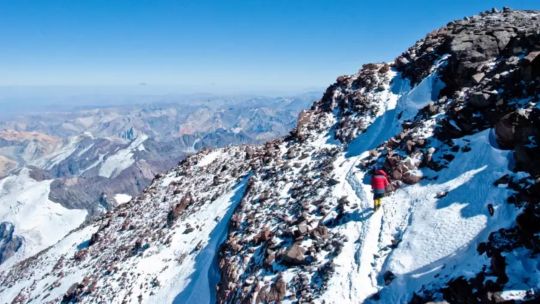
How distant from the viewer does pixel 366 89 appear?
36812 mm

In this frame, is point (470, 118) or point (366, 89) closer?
point (470, 118)

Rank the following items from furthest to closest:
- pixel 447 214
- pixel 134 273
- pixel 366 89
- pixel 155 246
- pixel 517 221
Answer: pixel 366 89
pixel 155 246
pixel 134 273
pixel 447 214
pixel 517 221

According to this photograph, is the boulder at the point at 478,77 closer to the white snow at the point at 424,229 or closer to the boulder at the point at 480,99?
the boulder at the point at 480,99

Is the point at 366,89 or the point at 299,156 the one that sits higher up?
the point at 366,89

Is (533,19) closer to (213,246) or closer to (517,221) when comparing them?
(517,221)

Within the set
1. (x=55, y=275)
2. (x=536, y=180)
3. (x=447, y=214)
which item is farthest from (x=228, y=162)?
(x=536, y=180)

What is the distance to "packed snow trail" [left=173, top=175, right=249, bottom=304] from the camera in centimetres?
2491

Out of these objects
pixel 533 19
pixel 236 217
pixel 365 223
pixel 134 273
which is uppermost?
pixel 533 19

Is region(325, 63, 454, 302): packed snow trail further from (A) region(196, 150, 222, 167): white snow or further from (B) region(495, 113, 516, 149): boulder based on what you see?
(A) region(196, 150, 222, 167): white snow

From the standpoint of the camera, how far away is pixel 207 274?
26.3 metres

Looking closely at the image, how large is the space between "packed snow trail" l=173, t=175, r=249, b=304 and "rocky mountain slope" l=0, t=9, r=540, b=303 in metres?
0.12

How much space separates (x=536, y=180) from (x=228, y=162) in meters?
34.0

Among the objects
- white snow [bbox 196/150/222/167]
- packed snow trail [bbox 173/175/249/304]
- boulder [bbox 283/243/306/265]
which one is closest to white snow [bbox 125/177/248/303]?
packed snow trail [bbox 173/175/249/304]

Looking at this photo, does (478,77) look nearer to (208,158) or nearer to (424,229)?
(424,229)
